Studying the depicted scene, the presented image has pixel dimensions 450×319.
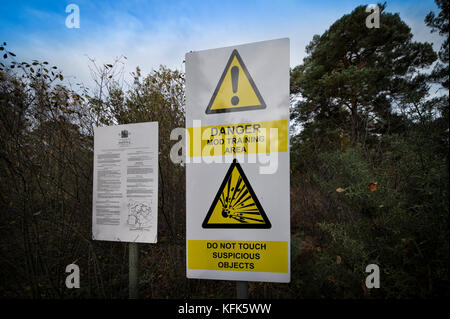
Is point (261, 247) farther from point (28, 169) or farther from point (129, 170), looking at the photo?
point (28, 169)

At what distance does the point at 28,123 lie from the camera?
2820 millimetres

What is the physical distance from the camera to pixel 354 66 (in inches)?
380

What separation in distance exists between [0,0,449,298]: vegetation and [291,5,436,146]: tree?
7053 mm

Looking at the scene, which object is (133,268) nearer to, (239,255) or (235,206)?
(239,255)

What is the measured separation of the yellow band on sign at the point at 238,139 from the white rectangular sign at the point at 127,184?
0.65 m

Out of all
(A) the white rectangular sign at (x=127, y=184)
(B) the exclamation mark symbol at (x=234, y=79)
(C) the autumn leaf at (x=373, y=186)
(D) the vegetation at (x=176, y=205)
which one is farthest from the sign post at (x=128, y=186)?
(C) the autumn leaf at (x=373, y=186)

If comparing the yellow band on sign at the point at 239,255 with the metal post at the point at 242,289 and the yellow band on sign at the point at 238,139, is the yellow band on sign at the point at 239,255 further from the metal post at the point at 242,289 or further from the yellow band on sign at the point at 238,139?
the yellow band on sign at the point at 238,139

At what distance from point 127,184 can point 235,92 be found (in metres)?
1.39

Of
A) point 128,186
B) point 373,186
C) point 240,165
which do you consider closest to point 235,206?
point 240,165

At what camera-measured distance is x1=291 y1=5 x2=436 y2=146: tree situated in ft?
30.8
